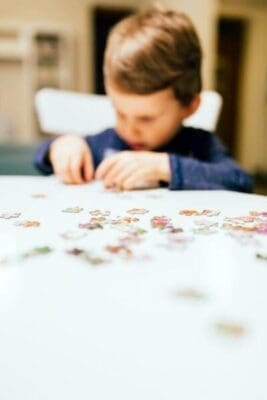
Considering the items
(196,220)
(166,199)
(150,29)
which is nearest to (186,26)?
(150,29)

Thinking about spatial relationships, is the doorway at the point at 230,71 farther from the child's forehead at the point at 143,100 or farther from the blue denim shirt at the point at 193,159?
the child's forehead at the point at 143,100

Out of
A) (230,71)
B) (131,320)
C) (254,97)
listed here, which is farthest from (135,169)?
(230,71)

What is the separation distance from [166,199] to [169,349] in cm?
52

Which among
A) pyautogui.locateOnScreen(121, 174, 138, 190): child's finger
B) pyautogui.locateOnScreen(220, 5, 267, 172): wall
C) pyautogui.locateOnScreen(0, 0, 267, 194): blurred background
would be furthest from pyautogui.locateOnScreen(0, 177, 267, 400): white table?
pyautogui.locateOnScreen(220, 5, 267, 172): wall

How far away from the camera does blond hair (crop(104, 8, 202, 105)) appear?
0.99 meters

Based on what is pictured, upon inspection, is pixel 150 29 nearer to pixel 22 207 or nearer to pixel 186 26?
pixel 186 26

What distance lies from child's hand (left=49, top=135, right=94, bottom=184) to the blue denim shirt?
0.36 ft

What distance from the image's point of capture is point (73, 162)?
1028 millimetres

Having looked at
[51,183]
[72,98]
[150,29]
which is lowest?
[51,183]

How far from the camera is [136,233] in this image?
60cm

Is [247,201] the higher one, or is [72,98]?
[72,98]

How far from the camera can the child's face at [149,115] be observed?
0.99 metres

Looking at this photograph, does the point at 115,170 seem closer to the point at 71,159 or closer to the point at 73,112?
the point at 71,159

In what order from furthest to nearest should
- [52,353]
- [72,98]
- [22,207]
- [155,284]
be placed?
[72,98] → [22,207] → [155,284] → [52,353]
